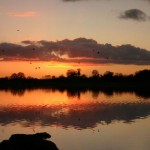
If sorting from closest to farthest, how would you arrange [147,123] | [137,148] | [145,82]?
[137,148] → [147,123] → [145,82]

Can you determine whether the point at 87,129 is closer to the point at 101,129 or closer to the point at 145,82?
the point at 101,129

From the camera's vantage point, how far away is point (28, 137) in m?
16.1

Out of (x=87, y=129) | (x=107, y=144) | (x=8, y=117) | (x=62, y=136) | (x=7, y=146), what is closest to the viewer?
(x=7, y=146)

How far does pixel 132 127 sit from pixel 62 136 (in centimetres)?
650

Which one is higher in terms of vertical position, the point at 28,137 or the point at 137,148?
the point at 28,137

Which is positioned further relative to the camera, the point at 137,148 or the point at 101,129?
the point at 101,129

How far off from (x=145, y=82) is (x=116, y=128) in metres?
107

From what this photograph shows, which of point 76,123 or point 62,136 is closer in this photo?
point 62,136

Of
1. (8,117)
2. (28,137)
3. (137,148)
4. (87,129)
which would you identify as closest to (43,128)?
(87,129)

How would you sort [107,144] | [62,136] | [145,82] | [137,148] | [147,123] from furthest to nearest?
[145,82]
[147,123]
[62,136]
[107,144]
[137,148]

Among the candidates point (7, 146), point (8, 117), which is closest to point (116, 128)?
point (8, 117)

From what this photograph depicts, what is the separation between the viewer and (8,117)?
118ft

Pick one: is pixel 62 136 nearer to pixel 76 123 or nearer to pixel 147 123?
pixel 76 123

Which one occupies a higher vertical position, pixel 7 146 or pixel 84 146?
pixel 7 146
